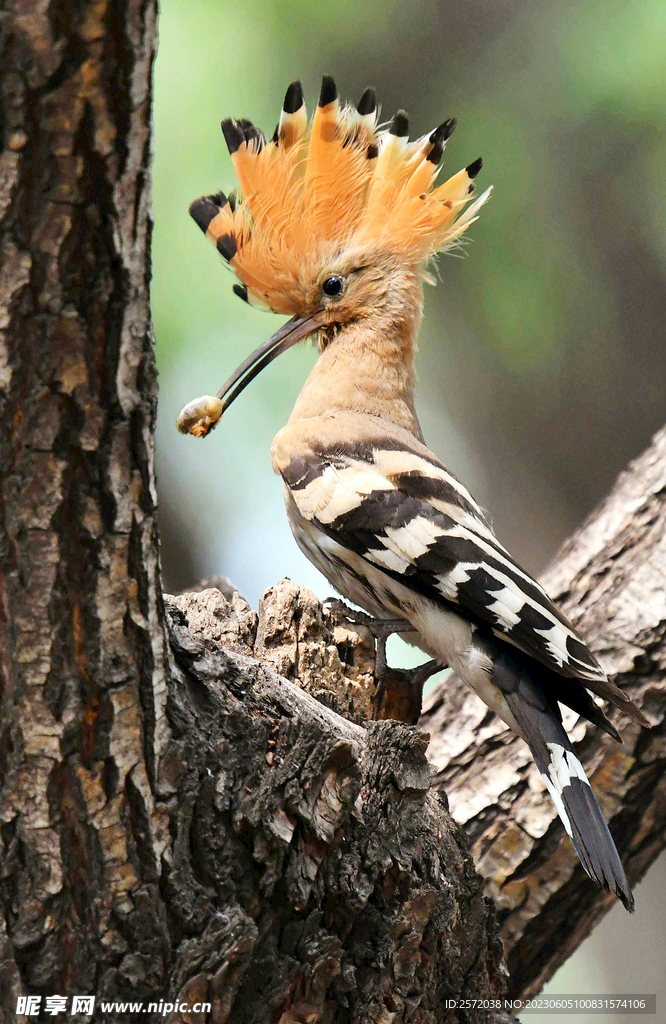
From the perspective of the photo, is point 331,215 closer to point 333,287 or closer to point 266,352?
point 333,287

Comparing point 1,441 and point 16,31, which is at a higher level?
point 16,31

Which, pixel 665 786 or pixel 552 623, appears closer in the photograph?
pixel 552 623

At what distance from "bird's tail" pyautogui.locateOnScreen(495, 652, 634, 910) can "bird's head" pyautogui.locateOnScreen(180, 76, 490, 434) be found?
0.91 meters

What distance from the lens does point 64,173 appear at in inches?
28.5

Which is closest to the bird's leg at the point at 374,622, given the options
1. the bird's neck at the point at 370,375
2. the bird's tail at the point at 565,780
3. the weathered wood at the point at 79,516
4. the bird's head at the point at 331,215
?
the bird's tail at the point at 565,780

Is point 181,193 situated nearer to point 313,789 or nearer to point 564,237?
point 564,237

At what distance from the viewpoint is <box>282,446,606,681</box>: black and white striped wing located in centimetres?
154

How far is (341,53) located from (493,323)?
0.99 meters

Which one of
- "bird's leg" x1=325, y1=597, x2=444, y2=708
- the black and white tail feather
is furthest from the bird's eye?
"bird's leg" x1=325, y1=597, x2=444, y2=708

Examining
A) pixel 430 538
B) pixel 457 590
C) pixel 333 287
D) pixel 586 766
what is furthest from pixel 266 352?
pixel 586 766

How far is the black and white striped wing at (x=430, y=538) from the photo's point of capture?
1.54m

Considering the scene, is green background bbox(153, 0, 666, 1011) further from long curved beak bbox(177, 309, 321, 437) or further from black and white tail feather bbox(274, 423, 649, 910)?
black and white tail feather bbox(274, 423, 649, 910)

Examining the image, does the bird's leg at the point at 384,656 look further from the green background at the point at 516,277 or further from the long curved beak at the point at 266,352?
the green background at the point at 516,277

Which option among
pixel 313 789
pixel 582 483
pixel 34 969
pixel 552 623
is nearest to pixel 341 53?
pixel 582 483
